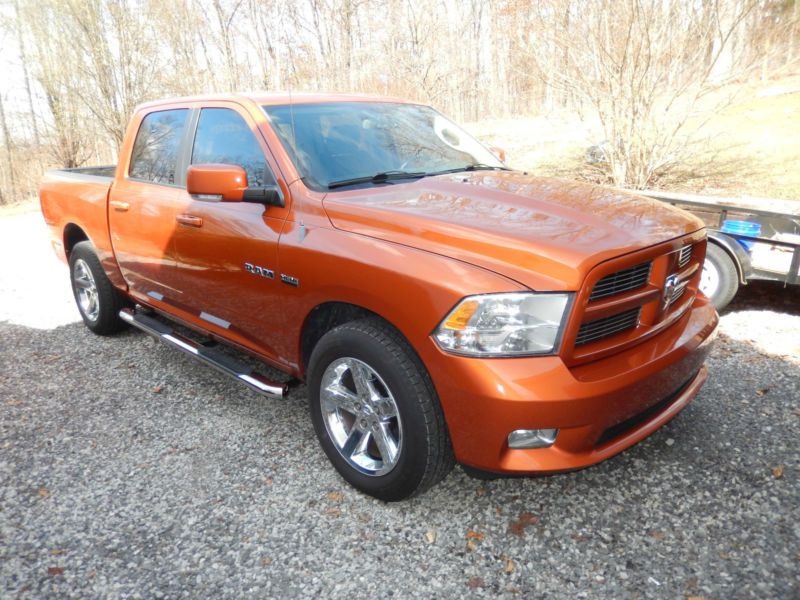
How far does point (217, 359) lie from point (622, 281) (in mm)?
2394

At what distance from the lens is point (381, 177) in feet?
10.6

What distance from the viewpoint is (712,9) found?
934cm

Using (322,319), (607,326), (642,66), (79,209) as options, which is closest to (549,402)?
(607,326)

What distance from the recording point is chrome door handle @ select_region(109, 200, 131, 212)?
4.26 meters

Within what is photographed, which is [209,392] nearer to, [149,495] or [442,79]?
[149,495]

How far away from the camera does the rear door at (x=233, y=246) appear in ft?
10.3

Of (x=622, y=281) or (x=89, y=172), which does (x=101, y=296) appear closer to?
(x=89, y=172)

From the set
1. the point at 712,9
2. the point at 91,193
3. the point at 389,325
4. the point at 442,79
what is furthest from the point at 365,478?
the point at 442,79

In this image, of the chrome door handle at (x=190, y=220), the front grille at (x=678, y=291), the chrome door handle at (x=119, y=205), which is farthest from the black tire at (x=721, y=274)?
the chrome door handle at (x=119, y=205)

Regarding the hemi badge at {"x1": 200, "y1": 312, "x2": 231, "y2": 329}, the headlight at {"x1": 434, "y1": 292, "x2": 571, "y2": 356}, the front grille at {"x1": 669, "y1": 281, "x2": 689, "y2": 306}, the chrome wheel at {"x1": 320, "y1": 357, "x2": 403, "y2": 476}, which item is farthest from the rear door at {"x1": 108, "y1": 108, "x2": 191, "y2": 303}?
the front grille at {"x1": 669, "y1": 281, "x2": 689, "y2": 306}

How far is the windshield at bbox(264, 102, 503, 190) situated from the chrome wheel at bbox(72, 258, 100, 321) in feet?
8.86

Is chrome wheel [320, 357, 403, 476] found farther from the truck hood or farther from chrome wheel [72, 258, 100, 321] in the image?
chrome wheel [72, 258, 100, 321]

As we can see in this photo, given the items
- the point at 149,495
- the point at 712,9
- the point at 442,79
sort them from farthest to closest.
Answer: the point at 442,79 < the point at 712,9 < the point at 149,495

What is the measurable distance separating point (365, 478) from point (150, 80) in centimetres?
1790
